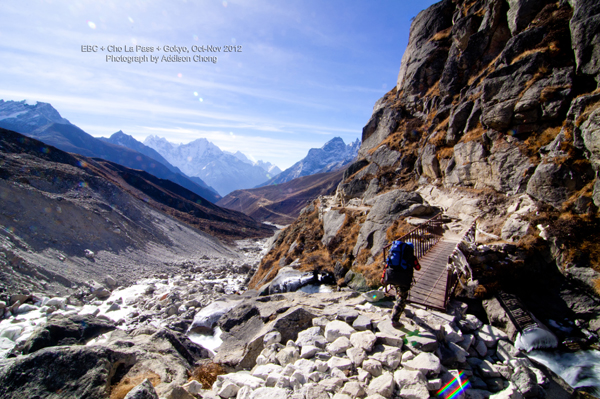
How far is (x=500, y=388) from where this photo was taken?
5.02m

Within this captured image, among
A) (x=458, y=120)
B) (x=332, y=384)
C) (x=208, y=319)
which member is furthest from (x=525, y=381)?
(x=458, y=120)

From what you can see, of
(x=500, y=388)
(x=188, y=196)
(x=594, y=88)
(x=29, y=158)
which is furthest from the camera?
(x=188, y=196)

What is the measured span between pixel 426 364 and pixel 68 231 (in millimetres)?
37915

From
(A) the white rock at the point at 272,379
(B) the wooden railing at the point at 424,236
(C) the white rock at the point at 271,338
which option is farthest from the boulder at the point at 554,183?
(A) the white rock at the point at 272,379

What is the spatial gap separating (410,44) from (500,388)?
35.7m

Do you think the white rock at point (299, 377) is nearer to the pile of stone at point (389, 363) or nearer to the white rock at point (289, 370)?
the pile of stone at point (389, 363)

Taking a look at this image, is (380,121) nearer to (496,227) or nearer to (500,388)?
(496,227)

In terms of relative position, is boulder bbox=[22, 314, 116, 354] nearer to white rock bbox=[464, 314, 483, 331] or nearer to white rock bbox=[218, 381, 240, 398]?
white rock bbox=[218, 381, 240, 398]

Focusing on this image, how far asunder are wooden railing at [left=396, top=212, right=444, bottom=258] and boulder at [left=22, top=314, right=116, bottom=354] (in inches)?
491

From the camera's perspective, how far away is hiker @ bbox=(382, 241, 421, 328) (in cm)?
633

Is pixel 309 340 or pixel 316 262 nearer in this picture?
pixel 309 340

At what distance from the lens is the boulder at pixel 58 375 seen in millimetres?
4895

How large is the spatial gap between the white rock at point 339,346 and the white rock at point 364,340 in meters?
0.15

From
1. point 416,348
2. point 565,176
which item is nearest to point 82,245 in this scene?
point 416,348
